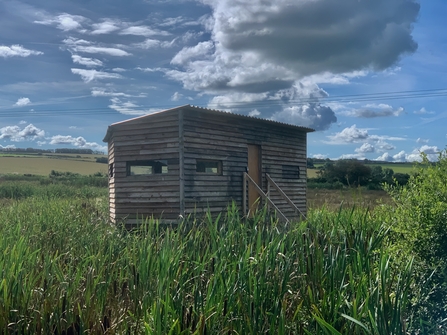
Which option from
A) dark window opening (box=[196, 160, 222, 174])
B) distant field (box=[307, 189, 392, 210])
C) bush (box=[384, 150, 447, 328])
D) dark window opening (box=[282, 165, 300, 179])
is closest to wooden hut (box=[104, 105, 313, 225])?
dark window opening (box=[196, 160, 222, 174])

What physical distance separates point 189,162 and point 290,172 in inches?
225

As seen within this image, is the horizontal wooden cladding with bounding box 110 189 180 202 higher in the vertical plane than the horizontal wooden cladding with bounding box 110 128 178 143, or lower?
lower

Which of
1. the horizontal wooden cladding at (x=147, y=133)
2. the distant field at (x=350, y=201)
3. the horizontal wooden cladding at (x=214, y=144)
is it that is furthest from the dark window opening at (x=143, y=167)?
the distant field at (x=350, y=201)

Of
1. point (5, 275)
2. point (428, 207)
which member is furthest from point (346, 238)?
point (5, 275)

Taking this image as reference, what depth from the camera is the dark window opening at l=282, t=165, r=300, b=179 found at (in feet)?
57.0

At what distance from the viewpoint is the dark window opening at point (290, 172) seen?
57.0 feet

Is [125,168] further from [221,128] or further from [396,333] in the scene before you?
[396,333]

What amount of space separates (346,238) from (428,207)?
109cm

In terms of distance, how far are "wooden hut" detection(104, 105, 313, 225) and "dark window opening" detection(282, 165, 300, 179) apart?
3.15ft

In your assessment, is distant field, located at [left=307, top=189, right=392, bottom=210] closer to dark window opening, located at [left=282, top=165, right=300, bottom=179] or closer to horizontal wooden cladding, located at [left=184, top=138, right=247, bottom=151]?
dark window opening, located at [left=282, top=165, right=300, bottom=179]

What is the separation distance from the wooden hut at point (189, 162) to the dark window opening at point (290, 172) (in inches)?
37.8

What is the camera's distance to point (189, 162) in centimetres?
1332

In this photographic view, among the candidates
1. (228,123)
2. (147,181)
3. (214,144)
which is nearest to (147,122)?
(147,181)

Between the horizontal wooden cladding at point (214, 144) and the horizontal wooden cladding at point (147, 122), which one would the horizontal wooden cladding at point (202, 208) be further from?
the horizontal wooden cladding at point (147, 122)
